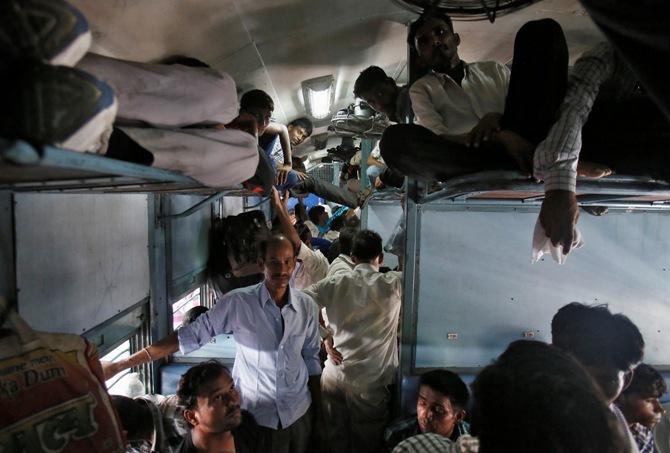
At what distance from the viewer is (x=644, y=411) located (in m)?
2.28

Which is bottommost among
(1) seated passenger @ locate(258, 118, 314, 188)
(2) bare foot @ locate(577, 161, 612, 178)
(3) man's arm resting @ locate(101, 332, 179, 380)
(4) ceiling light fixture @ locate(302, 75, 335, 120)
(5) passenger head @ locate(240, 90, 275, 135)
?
(3) man's arm resting @ locate(101, 332, 179, 380)

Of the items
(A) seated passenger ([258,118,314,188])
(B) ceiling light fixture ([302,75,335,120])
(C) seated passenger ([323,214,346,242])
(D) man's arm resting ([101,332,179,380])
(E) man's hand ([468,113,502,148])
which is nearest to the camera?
(E) man's hand ([468,113,502,148])

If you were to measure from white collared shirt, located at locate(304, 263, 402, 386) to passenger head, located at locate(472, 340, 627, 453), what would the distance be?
1922 millimetres

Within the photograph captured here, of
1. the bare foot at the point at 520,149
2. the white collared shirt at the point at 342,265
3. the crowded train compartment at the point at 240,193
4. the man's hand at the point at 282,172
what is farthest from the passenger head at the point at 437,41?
the white collared shirt at the point at 342,265

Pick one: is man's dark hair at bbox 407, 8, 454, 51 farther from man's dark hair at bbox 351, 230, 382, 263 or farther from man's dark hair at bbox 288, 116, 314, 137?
man's dark hair at bbox 288, 116, 314, 137

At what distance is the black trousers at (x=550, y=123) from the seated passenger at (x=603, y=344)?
2.32ft

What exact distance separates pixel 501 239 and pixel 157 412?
311 cm

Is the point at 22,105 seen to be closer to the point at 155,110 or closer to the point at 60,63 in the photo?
the point at 60,63

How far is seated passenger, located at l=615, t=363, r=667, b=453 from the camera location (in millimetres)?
2256

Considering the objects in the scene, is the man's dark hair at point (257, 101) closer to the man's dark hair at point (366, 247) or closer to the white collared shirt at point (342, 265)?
the man's dark hair at point (366, 247)

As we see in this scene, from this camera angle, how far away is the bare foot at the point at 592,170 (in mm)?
1420

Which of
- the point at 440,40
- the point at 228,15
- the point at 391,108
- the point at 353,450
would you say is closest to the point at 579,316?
the point at 440,40

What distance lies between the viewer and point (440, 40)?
216cm

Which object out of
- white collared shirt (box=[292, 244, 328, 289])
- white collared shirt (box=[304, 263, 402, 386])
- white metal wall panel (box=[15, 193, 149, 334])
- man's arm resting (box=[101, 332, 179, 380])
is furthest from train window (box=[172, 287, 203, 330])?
white collared shirt (box=[304, 263, 402, 386])
